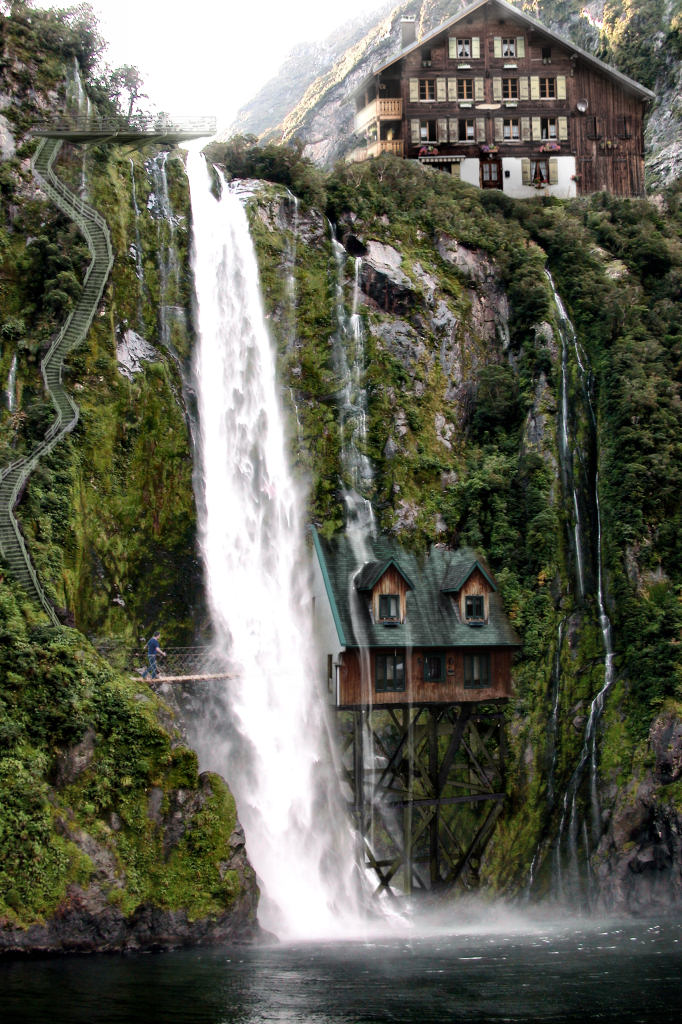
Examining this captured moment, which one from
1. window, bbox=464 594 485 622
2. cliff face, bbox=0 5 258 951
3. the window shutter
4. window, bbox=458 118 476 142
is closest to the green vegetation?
cliff face, bbox=0 5 258 951

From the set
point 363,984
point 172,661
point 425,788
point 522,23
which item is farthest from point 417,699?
point 522,23

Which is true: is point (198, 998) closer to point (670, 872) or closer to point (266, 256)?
point (670, 872)

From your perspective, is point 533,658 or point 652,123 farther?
point 652,123

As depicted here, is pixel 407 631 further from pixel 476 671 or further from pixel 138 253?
pixel 138 253

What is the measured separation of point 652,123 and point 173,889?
3169 inches

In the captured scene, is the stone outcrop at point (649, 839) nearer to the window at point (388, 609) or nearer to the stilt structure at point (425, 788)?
the stilt structure at point (425, 788)

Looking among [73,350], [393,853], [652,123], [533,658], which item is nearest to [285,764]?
[393,853]

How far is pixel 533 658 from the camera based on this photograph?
50.1m

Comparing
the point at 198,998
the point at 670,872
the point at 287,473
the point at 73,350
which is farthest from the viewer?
the point at 287,473

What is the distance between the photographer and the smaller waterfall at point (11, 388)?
46.0m

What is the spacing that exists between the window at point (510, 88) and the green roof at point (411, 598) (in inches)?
1387

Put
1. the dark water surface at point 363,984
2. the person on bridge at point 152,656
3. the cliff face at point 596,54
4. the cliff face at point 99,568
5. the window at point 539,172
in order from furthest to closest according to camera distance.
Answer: the cliff face at point 596,54, the window at point 539,172, the person on bridge at point 152,656, the cliff face at point 99,568, the dark water surface at point 363,984

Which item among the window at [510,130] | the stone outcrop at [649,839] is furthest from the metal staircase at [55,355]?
the window at [510,130]

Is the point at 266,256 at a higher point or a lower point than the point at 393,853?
higher
